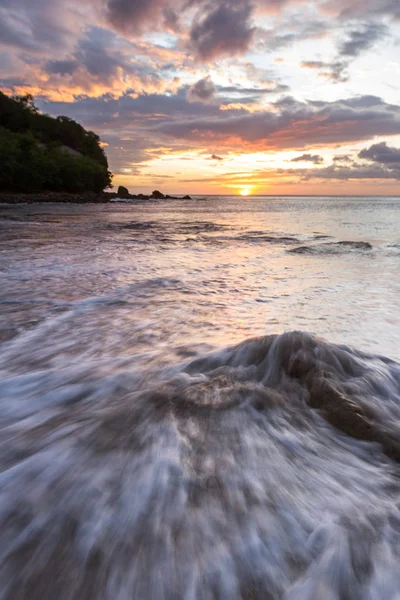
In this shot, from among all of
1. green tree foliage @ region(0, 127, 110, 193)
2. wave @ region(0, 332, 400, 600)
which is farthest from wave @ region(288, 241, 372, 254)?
green tree foliage @ region(0, 127, 110, 193)

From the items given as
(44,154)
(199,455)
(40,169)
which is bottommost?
(40,169)

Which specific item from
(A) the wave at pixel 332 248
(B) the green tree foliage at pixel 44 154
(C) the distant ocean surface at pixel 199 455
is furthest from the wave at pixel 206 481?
(B) the green tree foliage at pixel 44 154

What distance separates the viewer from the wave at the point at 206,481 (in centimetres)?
117

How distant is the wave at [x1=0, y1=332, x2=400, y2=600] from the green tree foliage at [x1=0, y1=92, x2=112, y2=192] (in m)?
48.8

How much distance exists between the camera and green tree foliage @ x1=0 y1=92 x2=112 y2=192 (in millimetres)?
46812

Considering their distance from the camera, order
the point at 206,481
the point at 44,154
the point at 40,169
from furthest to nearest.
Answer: the point at 44,154, the point at 40,169, the point at 206,481

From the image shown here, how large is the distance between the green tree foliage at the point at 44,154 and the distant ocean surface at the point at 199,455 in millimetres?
48025

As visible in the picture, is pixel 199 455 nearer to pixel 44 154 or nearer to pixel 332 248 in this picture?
pixel 332 248

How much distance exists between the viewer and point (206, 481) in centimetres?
153

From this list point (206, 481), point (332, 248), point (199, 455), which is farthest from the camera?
point (332, 248)

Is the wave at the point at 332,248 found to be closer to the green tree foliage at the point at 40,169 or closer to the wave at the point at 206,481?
the wave at the point at 206,481

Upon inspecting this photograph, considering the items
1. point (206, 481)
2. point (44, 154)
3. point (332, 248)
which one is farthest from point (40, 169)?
point (206, 481)

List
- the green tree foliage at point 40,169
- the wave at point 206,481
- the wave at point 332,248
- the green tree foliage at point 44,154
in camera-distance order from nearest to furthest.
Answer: the wave at point 206,481, the wave at point 332,248, the green tree foliage at point 40,169, the green tree foliage at point 44,154

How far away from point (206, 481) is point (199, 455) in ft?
0.53
